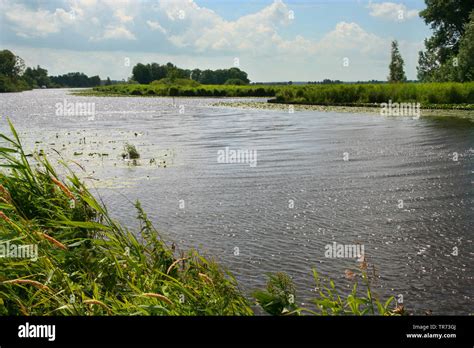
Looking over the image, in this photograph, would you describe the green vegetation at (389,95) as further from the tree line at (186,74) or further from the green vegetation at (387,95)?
the tree line at (186,74)

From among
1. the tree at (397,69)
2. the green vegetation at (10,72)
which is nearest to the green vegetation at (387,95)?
the tree at (397,69)

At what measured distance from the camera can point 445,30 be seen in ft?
219

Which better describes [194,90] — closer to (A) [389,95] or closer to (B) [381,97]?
(B) [381,97]

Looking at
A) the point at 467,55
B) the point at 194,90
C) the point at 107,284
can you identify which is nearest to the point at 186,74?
the point at 194,90

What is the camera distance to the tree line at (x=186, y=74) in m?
136

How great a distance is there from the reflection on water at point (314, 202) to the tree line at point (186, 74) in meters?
108

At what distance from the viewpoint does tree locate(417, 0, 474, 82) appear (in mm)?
64250

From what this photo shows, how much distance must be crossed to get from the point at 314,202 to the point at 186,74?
449 ft

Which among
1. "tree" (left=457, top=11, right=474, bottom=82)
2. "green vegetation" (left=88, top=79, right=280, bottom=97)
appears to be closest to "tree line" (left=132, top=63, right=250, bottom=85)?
"green vegetation" (left=88, top=79, right=280, bottom=97)

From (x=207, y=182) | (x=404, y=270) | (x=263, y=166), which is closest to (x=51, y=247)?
(x=404, y=270)

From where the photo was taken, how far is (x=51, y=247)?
6.21m

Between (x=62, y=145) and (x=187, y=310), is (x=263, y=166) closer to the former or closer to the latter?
(x=62, y=145)

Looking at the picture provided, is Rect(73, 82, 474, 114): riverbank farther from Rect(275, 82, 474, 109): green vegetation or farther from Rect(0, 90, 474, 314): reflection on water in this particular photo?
Rect(0, 90, 474, 314): reflection on water

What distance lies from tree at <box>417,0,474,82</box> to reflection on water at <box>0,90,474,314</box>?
38.7 metres
